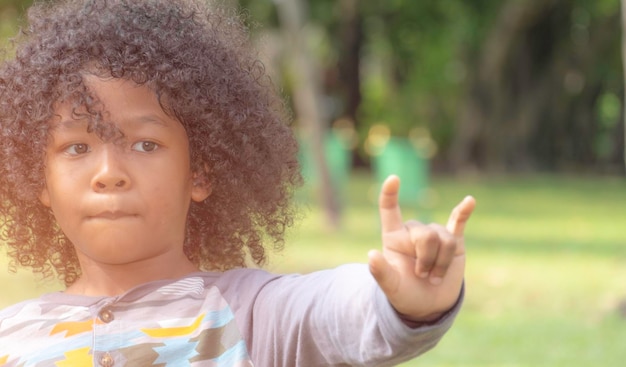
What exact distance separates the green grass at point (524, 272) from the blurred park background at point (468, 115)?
67 mm

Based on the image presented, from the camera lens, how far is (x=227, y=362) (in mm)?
2156

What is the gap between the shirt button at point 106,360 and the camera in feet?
7.04

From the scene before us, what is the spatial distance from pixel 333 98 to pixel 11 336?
24.6 m

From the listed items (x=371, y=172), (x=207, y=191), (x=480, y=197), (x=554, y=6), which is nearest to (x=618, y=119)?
(x=554, y=6)

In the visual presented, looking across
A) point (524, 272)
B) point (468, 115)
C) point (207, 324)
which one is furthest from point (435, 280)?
point (468, 115)

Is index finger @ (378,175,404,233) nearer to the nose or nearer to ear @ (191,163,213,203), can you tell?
the nose

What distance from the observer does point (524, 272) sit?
862 cm

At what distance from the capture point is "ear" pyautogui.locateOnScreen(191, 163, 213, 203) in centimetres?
242

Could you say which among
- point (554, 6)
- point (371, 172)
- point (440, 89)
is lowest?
point (371, 172)

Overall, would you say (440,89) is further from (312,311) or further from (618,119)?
(312,311)

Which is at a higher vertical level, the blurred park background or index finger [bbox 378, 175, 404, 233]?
index finger [bbox 378, 175, 404, 233]

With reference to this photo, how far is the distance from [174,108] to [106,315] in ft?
1.33

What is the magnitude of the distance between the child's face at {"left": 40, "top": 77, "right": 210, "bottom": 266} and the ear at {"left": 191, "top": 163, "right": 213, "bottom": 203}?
0.23ft

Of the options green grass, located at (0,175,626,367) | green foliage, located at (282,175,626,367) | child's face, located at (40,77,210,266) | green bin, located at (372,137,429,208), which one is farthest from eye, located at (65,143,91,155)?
green bin, located at (372,137,429,208)
